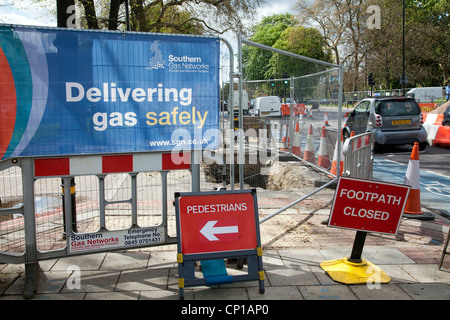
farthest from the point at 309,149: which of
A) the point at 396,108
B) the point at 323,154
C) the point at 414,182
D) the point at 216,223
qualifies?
the point at 216,223

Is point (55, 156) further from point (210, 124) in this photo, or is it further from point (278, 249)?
point (278, 249)

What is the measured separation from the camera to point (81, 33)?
402 cm

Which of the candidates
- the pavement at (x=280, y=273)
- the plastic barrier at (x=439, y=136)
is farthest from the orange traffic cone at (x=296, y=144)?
the plastic barrier at (x=439, y=136)

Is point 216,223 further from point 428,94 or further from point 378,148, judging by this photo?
point 428,94

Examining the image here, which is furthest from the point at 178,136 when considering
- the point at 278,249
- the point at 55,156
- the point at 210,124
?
the point at 278,249

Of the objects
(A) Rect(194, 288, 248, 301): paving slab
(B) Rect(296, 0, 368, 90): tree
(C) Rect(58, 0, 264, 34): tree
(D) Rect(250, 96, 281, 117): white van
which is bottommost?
(A) Rect(194, 288, 248, 301): paving slab

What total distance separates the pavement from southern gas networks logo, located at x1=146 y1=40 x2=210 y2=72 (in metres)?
2.23

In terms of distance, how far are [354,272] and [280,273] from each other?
0.80m

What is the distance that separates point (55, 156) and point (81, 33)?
125cm

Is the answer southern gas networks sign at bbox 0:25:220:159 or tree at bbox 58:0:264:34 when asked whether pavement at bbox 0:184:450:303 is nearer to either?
southern gas networks sign at bbox 0:25:220:159

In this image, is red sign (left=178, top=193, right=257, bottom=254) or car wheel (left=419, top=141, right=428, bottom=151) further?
car wheel (left=419, top=141, right=428, bottom=151)

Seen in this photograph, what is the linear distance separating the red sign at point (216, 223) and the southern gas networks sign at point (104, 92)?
27.7 inches

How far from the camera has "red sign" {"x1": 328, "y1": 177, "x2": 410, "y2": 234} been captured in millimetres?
4387

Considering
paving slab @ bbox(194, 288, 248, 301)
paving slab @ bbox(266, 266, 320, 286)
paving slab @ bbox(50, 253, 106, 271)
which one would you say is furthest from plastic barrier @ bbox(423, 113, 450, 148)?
paving slab @ bbox(50, 253, 106, 271)
